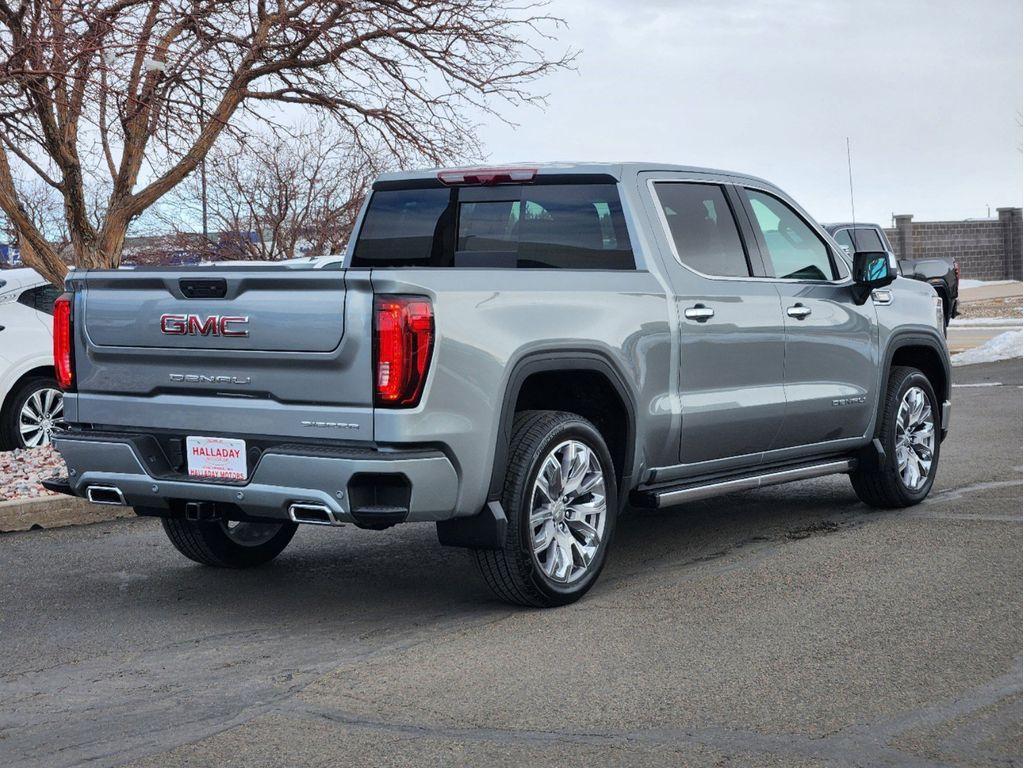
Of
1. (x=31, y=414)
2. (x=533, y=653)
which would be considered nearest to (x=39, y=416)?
(x=31, y=414)

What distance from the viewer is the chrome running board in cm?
694

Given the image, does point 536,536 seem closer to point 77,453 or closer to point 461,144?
point 77,453

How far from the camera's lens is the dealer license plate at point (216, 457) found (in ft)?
19.3

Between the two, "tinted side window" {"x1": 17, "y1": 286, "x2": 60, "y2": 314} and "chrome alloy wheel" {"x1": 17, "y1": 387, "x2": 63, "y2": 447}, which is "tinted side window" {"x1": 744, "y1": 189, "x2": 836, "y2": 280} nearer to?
"chrome alloy wheel" {"x1": 17, "y1": 387, "x2": 63, "y2": 447}

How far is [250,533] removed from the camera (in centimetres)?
750

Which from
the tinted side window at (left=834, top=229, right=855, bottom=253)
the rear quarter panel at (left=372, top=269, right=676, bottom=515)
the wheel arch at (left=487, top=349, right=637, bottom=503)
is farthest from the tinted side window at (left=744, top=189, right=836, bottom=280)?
the tinted side window at (left=834, top=229, right=855, bottom=253)

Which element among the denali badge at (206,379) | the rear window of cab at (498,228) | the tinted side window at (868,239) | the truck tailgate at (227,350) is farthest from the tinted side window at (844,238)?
the denali badge at (206,379)

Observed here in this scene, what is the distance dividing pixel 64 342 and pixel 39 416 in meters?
5.81

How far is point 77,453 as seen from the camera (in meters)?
6.31

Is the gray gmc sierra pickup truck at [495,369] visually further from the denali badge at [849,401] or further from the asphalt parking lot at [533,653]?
the asphalt parking lot at [533,653]

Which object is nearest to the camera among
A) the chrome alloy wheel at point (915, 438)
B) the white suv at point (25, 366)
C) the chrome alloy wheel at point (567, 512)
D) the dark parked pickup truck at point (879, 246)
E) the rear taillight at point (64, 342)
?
the chrome alloy wheel at point (567, 512)

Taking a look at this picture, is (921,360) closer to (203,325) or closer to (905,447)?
(905,447)

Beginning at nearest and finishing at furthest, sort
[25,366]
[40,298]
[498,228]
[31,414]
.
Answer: [498,228] < [25,366] < [31,414] < [40,298]

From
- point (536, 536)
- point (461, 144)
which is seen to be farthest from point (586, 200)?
point (461, 144)
